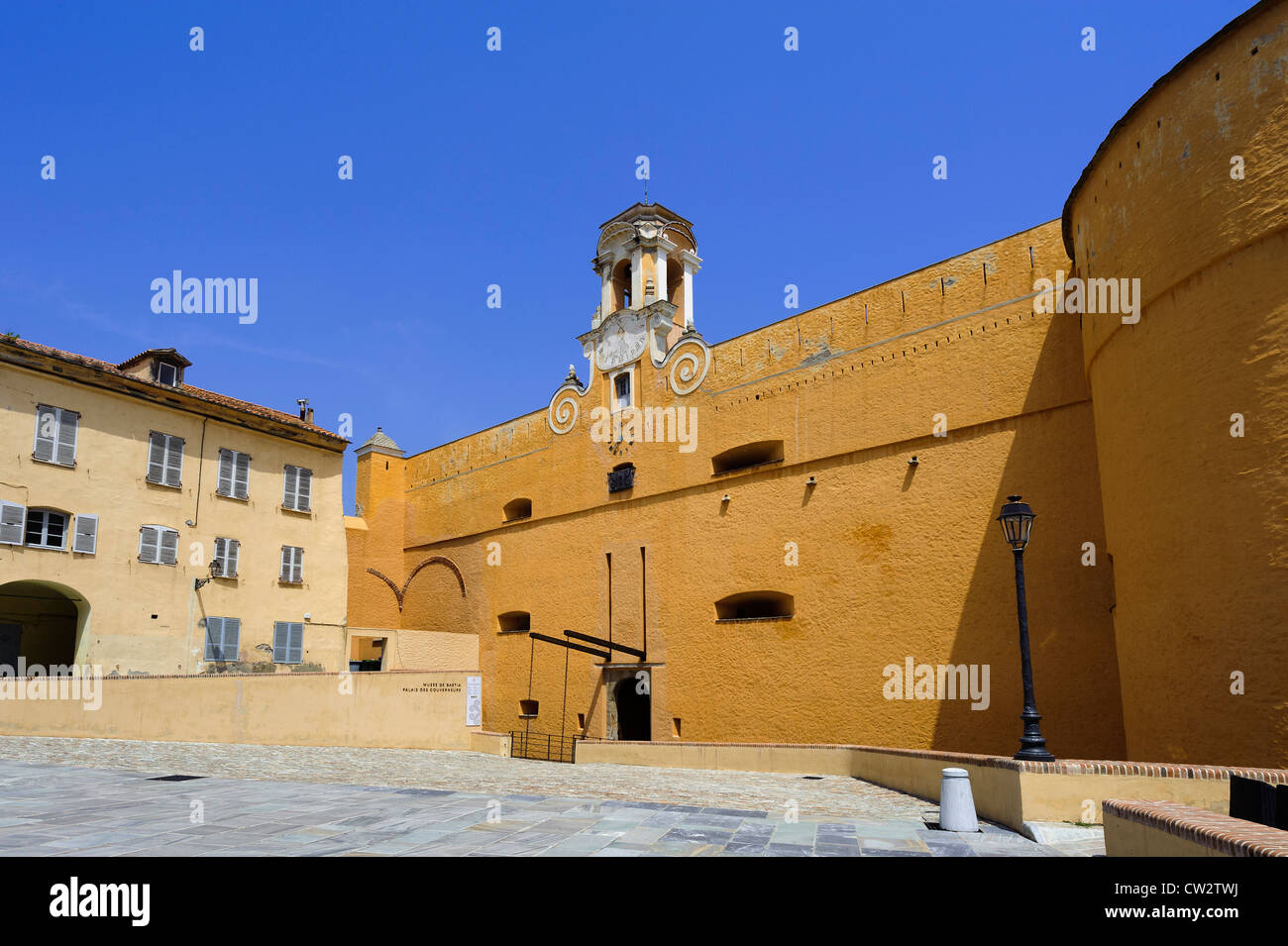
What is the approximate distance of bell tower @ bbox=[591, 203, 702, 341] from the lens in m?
20.5

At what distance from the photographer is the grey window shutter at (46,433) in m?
16.8

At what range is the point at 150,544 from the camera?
59.7 ft

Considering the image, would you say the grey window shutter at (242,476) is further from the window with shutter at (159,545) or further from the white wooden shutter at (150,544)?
the white wooden shutter at (150,544)

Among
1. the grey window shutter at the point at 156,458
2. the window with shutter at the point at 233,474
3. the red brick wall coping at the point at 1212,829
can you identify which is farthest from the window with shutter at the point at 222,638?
the red brick wall coping at the point at 1212,829

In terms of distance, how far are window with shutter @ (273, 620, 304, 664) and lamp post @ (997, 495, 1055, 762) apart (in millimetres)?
16914

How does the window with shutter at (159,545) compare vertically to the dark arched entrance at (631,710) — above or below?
above

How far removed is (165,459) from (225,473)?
53.4 inches

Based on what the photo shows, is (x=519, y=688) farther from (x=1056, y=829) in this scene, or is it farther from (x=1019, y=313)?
(x=1056, y=829)

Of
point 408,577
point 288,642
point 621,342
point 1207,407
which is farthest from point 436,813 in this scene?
point 408,577

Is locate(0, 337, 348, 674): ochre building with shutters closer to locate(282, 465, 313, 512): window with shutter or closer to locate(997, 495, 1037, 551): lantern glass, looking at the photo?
locate(282, 465, 313, 512): window with shutter

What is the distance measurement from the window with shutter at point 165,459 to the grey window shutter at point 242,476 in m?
1.24

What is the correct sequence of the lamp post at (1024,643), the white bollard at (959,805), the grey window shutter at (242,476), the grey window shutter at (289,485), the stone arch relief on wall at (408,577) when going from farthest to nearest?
the stone arch relief on wall at (408,577), the grey window shutter at (289,485), the grey window shutter at (242,476), the lamp post at (1024,643), the white bollard at (959,805)

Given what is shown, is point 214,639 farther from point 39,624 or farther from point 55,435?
point 55,435

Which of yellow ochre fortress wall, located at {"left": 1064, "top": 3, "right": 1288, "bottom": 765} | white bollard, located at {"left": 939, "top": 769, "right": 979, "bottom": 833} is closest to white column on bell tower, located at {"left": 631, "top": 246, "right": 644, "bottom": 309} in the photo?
yellow ochre fortress wall, located at {"left": 1064, "top": 3, "right": 1288, "bottom": 765}
